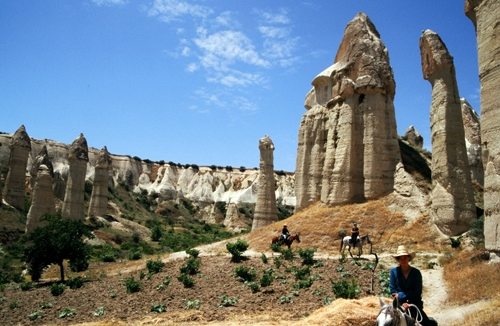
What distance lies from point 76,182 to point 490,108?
121 feet

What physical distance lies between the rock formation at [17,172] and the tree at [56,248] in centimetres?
2524

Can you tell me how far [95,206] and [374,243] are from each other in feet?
116

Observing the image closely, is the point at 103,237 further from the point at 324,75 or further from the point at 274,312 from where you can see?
the point at 274,312

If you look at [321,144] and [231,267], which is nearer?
[231,267]

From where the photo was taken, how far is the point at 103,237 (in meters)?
38.5

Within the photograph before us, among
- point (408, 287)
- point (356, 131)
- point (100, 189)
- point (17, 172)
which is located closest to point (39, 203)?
point (100, 189)

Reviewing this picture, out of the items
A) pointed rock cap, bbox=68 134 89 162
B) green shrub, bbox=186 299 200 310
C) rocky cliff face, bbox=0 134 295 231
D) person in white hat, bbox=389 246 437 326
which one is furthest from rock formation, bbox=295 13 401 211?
rocky cliff face, bbox=0 134 295 231

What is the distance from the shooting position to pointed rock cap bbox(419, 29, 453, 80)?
1914 centimetres

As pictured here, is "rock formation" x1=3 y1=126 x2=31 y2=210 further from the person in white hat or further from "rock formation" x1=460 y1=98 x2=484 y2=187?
the person in white hat

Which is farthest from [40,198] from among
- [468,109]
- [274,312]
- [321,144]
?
[468,109]

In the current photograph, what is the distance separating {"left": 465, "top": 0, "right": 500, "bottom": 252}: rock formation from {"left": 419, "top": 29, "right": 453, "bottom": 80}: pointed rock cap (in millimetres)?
6874

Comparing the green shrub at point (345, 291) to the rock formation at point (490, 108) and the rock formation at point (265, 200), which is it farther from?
the rock formation at point (265, 200)

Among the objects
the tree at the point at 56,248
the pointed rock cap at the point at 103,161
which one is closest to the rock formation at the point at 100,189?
the pointed rock cap at the point at 103,161

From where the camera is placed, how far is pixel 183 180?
8775 cm
